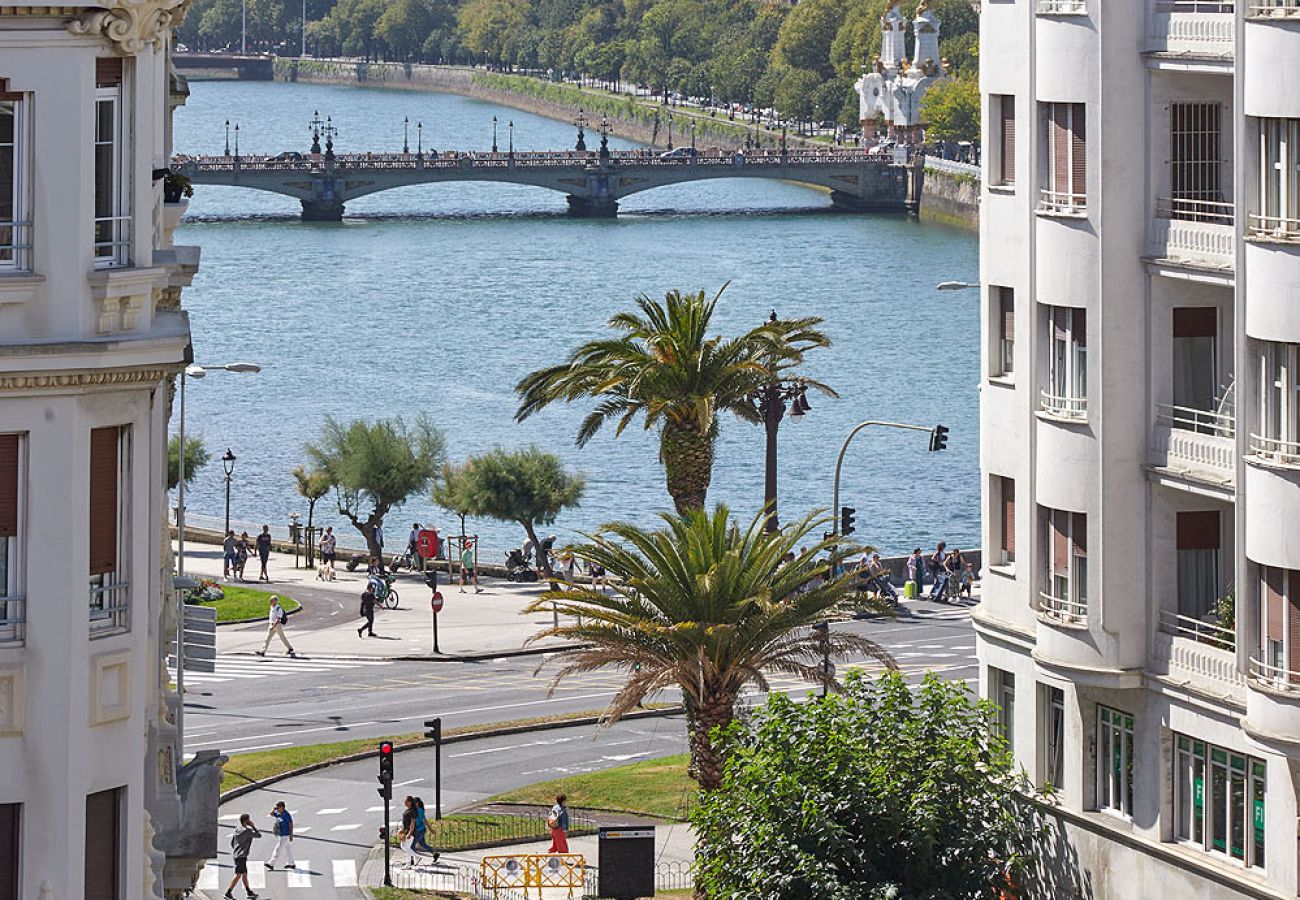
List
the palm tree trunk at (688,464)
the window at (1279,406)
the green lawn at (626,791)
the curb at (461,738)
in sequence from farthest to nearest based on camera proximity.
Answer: the palm tree trunk at (688,464), the curb at (461,738), the green lawn at (626,791), the window at (1279,406)

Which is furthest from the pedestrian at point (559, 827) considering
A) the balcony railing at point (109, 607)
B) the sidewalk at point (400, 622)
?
the balcony railing at point (109, 607)

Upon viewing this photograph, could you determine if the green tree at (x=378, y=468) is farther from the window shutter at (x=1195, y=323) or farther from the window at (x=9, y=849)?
the window at (x=9, y=849)

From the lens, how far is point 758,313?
518 ft

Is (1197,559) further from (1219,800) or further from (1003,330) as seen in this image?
(1003,330)

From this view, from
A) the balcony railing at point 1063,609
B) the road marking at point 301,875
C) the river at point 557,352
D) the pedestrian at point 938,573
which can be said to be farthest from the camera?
the river at point 557,352

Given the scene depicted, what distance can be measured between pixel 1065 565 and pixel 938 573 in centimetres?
3672

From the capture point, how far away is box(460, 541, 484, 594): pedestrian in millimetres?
75375

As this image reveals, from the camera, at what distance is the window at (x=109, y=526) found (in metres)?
17.8

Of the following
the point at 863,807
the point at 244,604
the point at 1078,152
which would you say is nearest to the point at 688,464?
the point at 244,604

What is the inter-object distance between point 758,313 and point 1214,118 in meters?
122

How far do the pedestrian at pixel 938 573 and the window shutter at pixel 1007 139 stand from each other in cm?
3346

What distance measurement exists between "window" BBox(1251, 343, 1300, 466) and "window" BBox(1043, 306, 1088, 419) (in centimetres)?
399

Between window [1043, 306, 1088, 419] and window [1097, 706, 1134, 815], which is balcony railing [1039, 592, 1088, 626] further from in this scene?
window [1043, 306, 1088, 419]

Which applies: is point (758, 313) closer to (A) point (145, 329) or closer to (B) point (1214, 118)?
(B) point (1214, 118)
